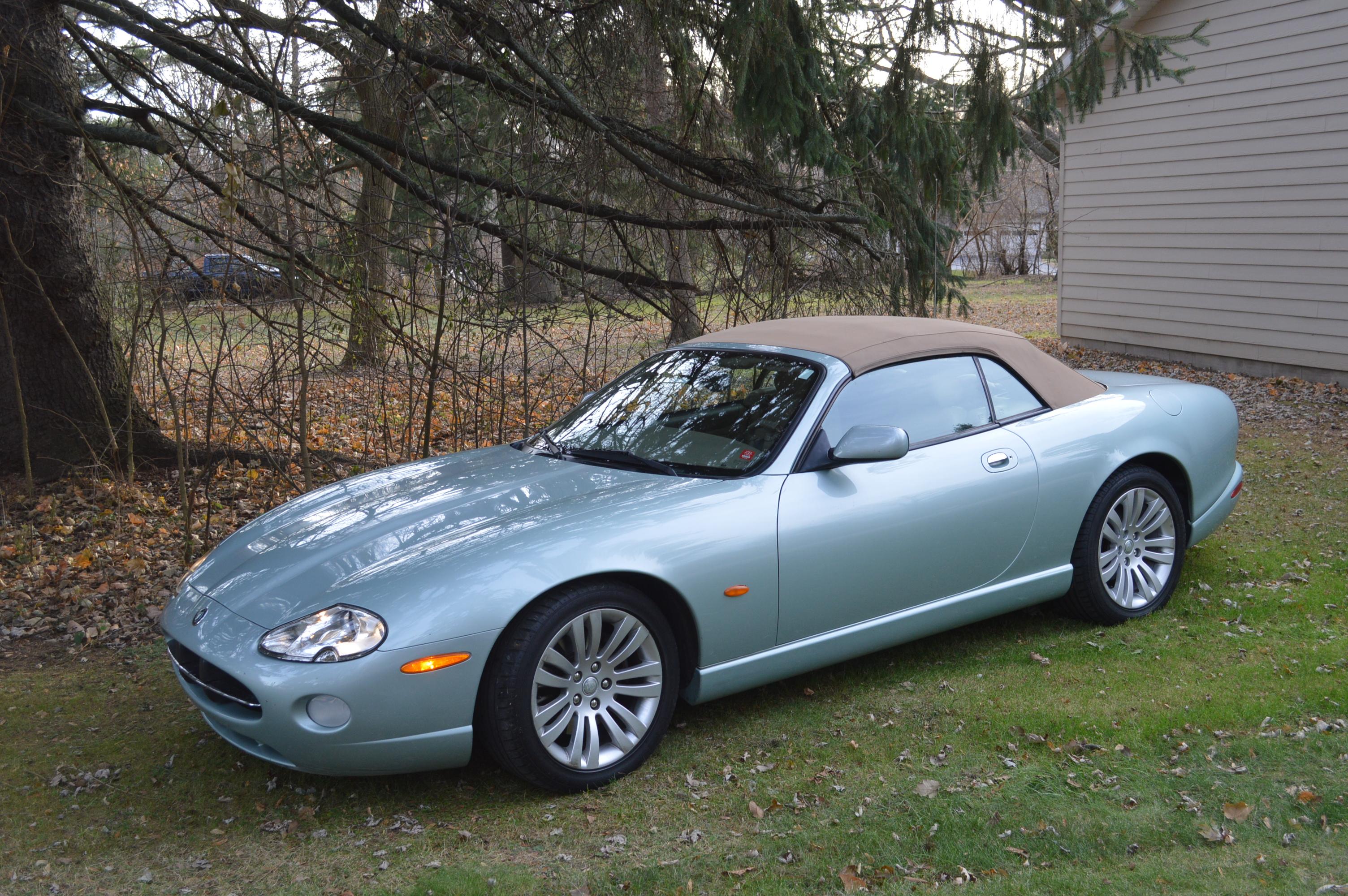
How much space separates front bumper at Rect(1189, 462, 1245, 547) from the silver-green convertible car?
0.08ft

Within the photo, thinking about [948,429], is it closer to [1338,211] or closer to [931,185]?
[931,185]

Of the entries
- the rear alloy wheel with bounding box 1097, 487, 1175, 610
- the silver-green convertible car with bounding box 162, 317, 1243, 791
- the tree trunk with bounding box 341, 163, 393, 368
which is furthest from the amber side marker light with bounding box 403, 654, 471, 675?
the tree trunk with bounding box 341, 163, 393, 368

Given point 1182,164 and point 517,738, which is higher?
point 1182,164

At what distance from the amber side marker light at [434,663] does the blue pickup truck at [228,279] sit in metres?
3.69

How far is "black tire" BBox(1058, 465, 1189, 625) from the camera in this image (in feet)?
15.6

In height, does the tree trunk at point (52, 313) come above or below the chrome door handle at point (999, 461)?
above

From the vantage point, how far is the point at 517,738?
11.1 ft

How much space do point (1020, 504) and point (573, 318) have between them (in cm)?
478

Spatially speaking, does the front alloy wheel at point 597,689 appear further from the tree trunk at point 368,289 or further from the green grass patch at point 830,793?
the tree trunk at point 368,289

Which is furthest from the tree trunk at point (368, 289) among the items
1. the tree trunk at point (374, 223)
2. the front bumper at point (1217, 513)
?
the front bumper at point (1217, 513)

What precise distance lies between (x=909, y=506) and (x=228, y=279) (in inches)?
184

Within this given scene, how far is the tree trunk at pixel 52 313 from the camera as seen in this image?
23.0 feet

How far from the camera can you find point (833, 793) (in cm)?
351

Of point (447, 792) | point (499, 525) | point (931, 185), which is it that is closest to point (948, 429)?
point (499, 525)
